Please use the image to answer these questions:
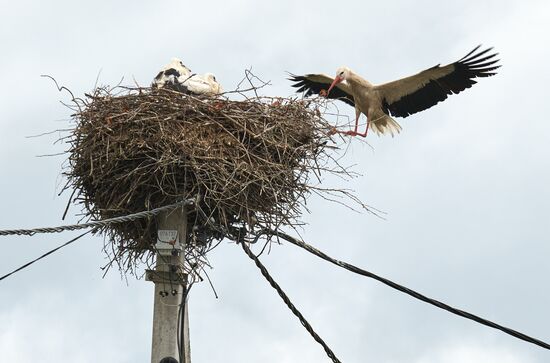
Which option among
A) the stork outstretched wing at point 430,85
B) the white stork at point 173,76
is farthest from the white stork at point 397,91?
the white stork at point 173,76

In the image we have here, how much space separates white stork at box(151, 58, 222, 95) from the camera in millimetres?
7965

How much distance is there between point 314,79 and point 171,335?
18.9 feet

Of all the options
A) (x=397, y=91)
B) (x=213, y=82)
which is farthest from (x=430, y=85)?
(x=213, y=82)

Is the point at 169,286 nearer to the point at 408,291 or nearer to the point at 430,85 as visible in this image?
the point at 408,291

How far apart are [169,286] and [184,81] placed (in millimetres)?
1690

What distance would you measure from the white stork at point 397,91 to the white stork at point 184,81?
330 cm

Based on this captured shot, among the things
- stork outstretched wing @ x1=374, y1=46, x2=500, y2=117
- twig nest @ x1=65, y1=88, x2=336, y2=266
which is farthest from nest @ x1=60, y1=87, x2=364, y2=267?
stork outstretched wing @ x1=374, y1=46, x2=500, y2=117

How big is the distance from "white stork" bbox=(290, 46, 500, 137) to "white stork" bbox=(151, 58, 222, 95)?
330 cm

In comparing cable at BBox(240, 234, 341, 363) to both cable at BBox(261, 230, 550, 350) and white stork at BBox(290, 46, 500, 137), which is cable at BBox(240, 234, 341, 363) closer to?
cable at BBox(261, 230, 550, 350)

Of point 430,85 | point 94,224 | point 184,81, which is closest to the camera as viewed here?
point 94,224

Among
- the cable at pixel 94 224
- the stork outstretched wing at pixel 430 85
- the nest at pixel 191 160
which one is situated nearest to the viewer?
the cable at pixel 94 224

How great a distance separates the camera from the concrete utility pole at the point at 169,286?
6.74 m

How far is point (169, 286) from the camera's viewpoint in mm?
6902

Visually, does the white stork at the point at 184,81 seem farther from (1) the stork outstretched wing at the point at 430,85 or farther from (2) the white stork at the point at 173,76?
(1) the stork outstretched wing at the point at 430,85
